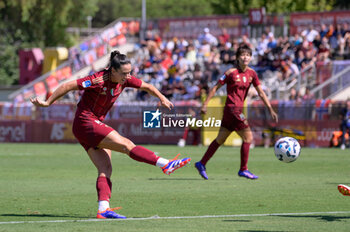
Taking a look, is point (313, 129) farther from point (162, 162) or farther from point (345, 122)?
point (162, 162)

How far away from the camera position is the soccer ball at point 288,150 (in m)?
12.3

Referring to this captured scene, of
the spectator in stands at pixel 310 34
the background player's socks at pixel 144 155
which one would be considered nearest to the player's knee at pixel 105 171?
the background player's socks at pixel 144 155

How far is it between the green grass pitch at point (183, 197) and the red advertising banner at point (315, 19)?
15953 millimetres

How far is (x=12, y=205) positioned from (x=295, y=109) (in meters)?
18.4

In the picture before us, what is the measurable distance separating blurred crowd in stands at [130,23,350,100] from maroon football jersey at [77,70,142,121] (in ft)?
65.5

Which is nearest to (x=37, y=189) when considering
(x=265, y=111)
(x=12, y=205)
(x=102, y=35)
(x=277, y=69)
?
(x=12, y=205)

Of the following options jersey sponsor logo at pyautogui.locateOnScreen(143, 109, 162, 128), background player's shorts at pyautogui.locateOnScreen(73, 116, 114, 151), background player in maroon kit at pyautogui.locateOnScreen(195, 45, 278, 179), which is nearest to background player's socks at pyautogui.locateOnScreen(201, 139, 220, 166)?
background player in maroon kit at pyautogui.locateOnScreen(195, 45, 278, 179)

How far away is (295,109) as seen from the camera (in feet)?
90.7

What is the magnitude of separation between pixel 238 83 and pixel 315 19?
21871mm

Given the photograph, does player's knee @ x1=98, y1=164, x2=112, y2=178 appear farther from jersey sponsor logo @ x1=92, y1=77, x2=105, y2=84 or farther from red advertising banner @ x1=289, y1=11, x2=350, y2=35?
red advertising banner @ x1=289, y1=11, x2=350, y2=35

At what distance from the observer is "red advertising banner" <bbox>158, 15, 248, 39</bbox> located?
38250 millimetres

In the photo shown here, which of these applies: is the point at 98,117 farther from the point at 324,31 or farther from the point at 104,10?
the point at 104,10

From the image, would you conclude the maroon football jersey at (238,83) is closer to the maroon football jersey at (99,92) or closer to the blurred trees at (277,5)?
the maroon football jersey at (99,92)

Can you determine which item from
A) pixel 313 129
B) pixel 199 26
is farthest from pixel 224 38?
pixel 313 129
